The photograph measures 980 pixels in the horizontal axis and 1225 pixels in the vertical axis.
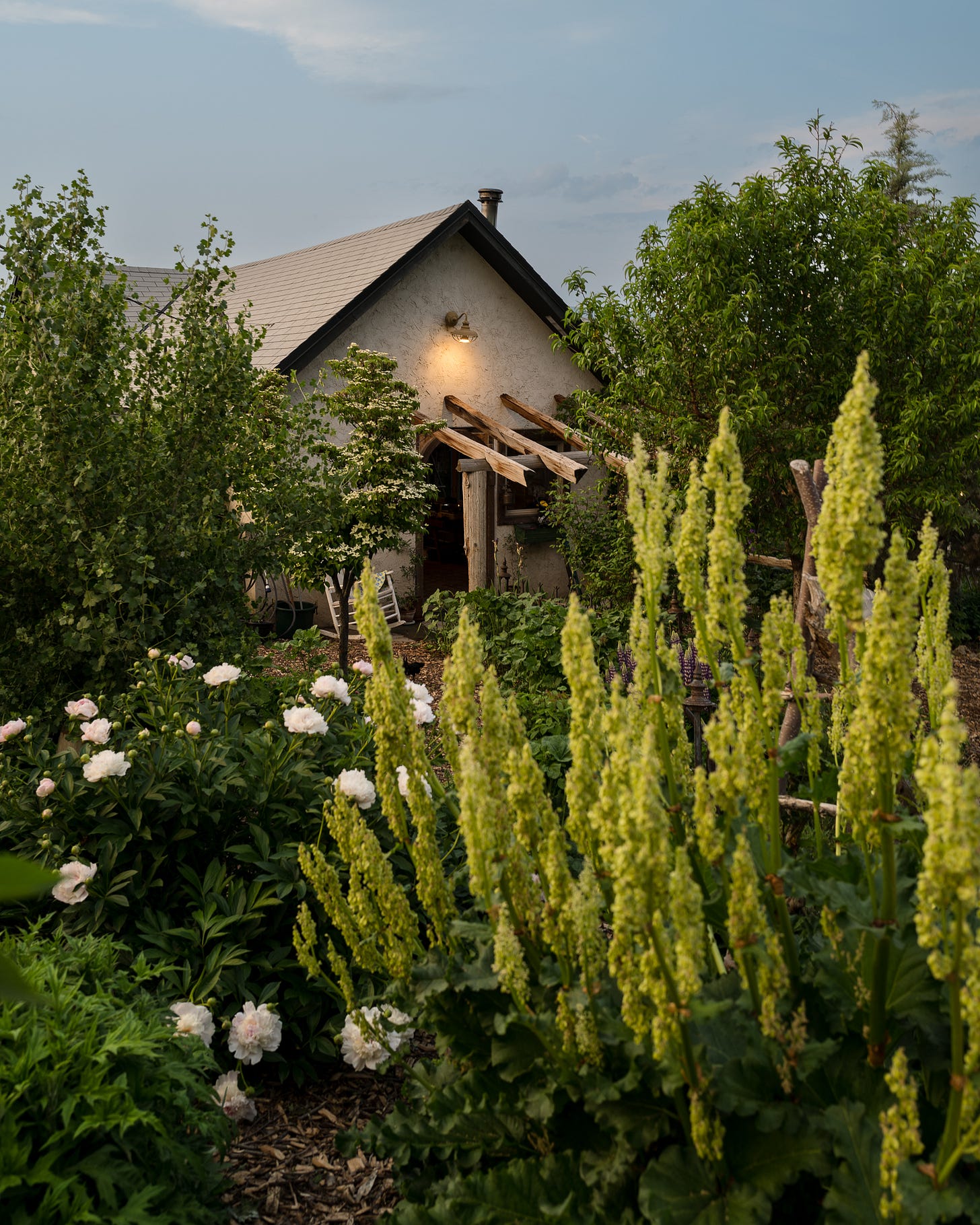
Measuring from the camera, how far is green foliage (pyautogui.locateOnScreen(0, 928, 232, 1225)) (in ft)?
6.43

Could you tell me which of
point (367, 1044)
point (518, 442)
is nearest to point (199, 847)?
point (367, 1044)

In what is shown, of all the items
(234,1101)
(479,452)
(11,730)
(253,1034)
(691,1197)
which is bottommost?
(234,1101)

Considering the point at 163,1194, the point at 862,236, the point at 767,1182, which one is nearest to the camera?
the point at 767,1182

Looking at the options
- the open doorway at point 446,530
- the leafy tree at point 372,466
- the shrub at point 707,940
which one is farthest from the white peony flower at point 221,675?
the open doorway at point 446,530

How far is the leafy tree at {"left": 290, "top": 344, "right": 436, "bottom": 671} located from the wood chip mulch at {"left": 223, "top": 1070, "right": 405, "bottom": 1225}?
7.85 metres

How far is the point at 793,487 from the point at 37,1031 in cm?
980

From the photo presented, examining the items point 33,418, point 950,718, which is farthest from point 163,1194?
point 33,418

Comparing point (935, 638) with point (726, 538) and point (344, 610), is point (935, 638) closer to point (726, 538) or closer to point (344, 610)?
point (726, 538)

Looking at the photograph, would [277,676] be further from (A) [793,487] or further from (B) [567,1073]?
(A) [793,487]

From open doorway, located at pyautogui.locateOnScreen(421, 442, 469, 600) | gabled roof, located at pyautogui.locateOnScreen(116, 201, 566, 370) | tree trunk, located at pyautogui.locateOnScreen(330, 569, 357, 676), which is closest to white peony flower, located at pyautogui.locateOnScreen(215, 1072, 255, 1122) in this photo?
tree trunk, located at pyautogui.locateOnScreen(330, 569, 357, 676)

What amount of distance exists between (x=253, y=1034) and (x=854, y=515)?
2406 millimetres

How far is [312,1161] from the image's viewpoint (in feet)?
9.58

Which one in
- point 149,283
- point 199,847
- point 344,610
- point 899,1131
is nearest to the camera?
point 899,1131

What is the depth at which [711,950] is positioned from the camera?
6.64 feet
